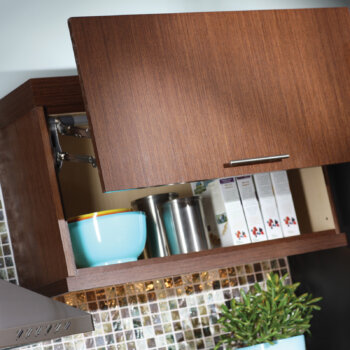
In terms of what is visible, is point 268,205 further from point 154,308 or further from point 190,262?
point 154,308

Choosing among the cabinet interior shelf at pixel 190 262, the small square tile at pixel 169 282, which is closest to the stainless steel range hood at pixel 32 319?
the cabinet interior shelf at pixel 190 262

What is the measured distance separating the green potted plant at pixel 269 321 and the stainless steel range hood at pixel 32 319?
461 millimetres

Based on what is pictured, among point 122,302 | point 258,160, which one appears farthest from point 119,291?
point 258,160

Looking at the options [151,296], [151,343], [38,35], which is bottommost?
[151,343]

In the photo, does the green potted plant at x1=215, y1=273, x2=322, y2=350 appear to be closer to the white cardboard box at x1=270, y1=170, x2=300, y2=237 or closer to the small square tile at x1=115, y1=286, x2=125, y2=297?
the white cardboard box at x1=270, y1=170, x2=300, y2=237

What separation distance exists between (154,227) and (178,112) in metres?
0.34

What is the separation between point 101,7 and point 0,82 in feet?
1.36

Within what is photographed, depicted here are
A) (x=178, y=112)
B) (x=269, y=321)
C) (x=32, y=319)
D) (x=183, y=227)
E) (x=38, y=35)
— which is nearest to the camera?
(x=32, y=319)

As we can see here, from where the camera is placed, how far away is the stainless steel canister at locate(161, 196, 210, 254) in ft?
5.96

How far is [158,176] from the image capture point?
1.63m

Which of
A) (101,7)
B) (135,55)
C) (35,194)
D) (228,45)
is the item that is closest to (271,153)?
(228,45)

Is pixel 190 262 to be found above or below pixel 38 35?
below

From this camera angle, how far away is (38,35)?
2059mm

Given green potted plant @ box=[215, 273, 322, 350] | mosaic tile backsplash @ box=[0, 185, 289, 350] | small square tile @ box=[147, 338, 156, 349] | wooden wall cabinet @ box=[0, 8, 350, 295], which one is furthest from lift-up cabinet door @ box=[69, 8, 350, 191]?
small square tile @ box=[147, 338, 156, 349]
